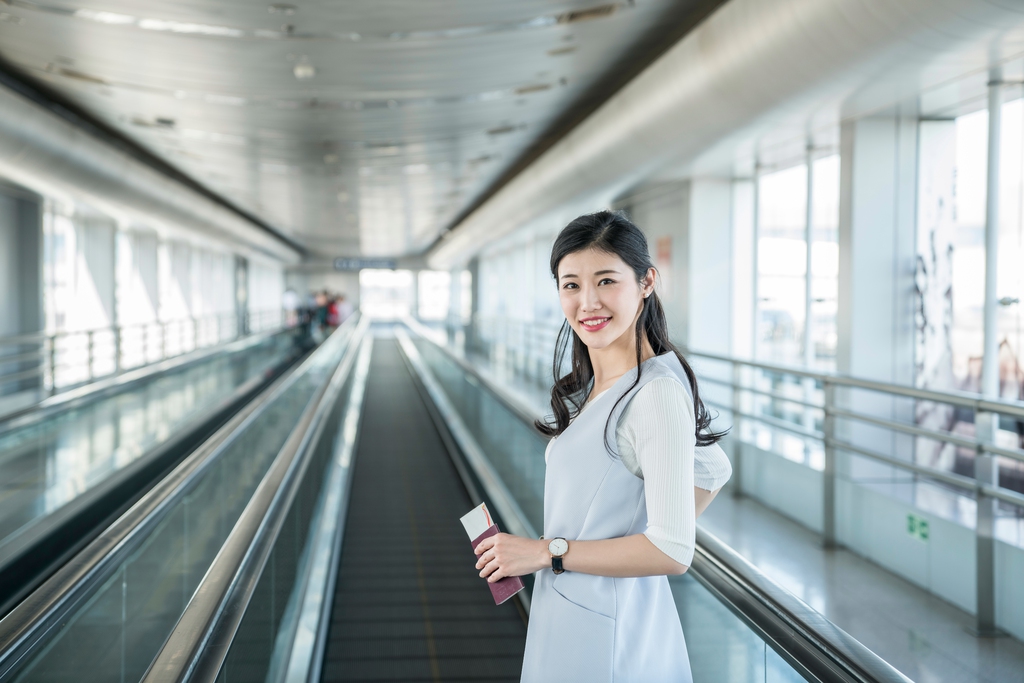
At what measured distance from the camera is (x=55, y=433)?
7109 millimetres

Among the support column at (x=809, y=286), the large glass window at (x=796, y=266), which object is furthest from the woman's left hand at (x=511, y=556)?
the support column at (x=809, y=286)

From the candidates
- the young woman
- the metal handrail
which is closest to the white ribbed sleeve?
the young woman

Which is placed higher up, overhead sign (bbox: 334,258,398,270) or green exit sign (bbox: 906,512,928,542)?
overhead sign (bbox: 334,258,398,270)

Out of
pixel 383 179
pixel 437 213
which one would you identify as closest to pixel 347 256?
pixel 437 213

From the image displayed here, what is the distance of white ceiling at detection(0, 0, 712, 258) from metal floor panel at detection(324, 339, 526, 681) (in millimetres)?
4284

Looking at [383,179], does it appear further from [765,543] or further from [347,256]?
Result: [347,256]

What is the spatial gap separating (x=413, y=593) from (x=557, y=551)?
4.55m

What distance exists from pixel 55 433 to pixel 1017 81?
27.6 feet

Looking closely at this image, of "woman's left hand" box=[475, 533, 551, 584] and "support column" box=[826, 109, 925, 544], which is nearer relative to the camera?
"woman's left hand" box=[475, 533, 551, 584]

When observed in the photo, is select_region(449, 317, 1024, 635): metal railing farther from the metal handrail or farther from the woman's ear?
the woman's ear

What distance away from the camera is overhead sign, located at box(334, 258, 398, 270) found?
40.8 meters

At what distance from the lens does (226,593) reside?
7.19ft

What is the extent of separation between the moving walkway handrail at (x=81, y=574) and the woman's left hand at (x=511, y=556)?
41.4 inches

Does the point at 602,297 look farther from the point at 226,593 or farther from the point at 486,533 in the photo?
the point at 226,593
